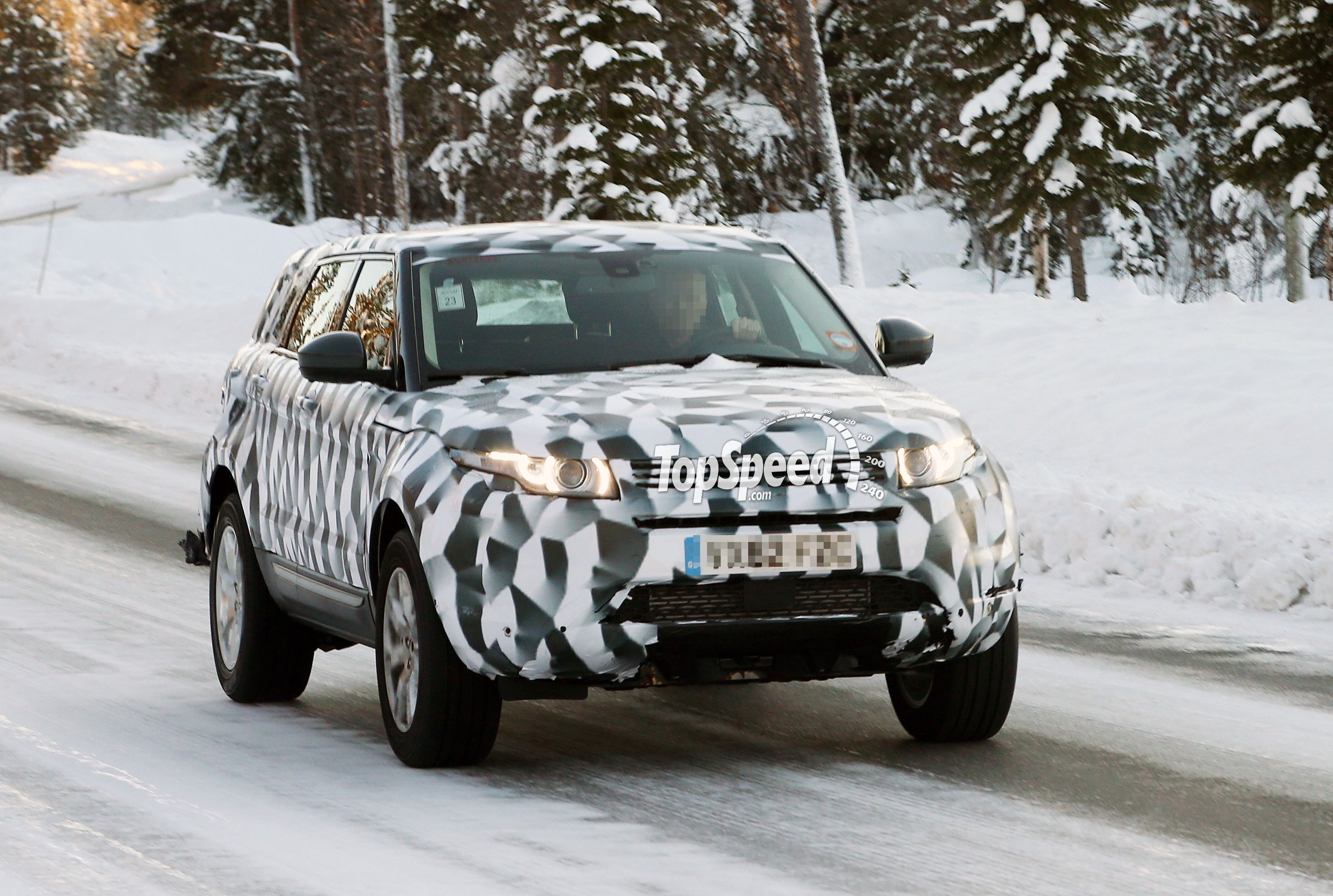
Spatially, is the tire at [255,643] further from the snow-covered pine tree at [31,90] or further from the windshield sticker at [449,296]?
the snow-covered pine tree at [31,90]

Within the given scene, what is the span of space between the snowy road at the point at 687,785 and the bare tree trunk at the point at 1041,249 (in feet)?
91.1

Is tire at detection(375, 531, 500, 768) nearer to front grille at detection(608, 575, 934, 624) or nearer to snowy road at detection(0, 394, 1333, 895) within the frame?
snowy road at detection(0, 394, 1333, 895)

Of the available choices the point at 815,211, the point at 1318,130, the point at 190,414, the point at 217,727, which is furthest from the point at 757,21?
the point at 217,727

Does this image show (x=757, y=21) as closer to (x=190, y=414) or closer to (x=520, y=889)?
(x=190, y=414)

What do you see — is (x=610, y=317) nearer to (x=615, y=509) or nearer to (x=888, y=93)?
(x=615, y=509)

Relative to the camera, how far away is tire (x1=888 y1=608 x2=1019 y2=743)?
6270mm

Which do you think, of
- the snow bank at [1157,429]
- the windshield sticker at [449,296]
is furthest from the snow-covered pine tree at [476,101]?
the windshield sticker at [449,296]

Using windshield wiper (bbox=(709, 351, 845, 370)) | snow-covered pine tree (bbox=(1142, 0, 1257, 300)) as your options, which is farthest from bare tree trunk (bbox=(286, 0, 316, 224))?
windshield wiper (bbox=(709, 351, 845, 370))

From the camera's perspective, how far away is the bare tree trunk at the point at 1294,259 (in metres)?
36.6

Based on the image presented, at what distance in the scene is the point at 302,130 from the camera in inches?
2325

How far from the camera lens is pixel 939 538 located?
5.76m

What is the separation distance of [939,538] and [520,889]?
1.69 meters

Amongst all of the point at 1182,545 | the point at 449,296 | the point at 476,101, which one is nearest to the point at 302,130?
the point at 476,101

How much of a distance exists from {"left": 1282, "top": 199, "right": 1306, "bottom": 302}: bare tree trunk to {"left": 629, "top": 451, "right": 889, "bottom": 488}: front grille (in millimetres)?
32342
